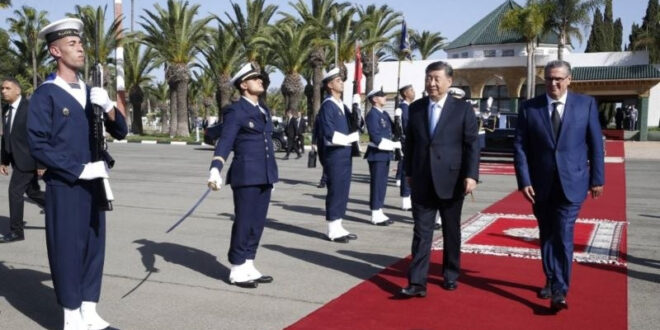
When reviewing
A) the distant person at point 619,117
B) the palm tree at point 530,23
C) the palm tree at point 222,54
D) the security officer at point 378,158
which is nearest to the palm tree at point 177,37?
the palm tree at point 222,54

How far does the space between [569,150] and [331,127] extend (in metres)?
3.35

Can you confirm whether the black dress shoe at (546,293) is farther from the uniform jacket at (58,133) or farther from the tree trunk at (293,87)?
the tree trunk at (293,87)

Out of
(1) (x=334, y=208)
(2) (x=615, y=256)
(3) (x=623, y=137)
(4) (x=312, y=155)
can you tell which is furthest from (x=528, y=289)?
(3) (x=623, y=137)

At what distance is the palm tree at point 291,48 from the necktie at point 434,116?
32.7 meters

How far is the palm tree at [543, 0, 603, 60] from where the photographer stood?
124 feet

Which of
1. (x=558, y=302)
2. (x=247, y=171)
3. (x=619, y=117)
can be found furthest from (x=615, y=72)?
(x=247, y=171)

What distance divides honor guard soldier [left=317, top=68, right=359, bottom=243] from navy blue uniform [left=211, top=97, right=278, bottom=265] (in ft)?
6.37

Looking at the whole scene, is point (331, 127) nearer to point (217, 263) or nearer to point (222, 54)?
point (217, 263)

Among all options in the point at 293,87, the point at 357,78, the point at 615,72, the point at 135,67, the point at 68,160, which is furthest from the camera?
the point at 135,67

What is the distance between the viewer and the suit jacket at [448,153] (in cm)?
536

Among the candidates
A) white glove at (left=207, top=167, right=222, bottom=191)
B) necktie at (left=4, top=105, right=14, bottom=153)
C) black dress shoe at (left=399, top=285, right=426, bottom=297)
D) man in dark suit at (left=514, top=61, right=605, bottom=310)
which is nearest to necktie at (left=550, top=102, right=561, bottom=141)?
man in dark suit at (left=514, top=61, right=605, bottom=310)

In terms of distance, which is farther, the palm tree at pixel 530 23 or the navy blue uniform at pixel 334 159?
the palm tree at pixel 530 23

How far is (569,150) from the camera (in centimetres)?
495

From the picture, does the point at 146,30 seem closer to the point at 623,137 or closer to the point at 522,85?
the point at 522,85
